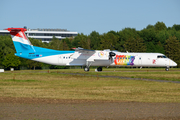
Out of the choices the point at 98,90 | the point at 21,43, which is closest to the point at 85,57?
the point at 21,43

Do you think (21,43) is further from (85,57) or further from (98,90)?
(98,90)

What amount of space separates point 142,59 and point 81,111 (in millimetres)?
33203

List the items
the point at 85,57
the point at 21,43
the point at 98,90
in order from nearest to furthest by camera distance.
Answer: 1. the point at 98,90
2. the point at 21,43
3. the point at 85,57

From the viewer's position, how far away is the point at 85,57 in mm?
46000

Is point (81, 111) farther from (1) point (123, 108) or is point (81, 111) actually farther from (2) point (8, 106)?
(2) point (8, 106)

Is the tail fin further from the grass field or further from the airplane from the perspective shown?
the grass field

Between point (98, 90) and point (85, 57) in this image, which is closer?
point (98, 90)

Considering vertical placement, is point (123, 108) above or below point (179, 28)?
below

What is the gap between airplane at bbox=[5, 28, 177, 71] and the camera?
45.0 m

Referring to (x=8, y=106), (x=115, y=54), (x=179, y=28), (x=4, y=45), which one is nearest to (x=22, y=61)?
(x=4, y=45)

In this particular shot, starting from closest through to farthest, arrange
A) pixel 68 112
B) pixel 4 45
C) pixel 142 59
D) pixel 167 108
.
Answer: pixel 68 112 → pixel 167 108 → pixel 142 59 → pixel 4 45

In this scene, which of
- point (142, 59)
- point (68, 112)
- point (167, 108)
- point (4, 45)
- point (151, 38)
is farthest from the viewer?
point (151, 38)

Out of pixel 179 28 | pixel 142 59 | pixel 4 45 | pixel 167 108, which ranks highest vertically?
pixel 179 28

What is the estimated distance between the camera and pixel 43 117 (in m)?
12.0
